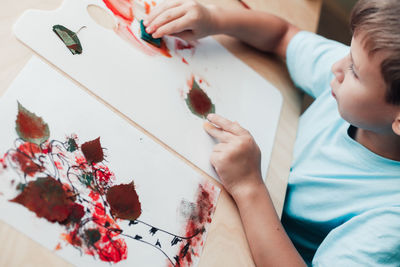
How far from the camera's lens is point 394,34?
0.51 metres

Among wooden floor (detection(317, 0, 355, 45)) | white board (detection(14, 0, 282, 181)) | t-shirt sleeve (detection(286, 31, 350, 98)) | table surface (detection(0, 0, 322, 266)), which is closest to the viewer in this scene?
table surface (detection(0, 0, 322, 266))

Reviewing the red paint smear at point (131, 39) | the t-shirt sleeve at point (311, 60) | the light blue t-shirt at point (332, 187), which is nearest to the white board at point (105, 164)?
the red paint smear at point (131, 39)

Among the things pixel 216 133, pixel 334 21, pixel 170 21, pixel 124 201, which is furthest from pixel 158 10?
pixel 334 21

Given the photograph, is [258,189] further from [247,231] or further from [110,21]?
[110,21]

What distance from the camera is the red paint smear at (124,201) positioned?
1.47ft

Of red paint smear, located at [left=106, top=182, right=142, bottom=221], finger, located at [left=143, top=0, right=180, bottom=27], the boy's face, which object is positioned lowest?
the boy's face

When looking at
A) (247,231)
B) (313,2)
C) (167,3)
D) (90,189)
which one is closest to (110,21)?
(167,3)

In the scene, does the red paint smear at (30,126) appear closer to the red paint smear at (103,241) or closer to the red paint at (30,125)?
the red paint at (30,125)

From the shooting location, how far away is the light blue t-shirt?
22.0 inches

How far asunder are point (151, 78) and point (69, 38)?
13 centimetres

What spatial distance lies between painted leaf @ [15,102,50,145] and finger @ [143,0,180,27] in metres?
0.26

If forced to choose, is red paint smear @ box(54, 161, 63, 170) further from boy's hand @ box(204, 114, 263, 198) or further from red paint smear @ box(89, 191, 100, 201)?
boy's hand @ box(204, 114, 263, 198)

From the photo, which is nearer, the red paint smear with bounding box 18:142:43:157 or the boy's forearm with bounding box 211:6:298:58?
the red paint smear with bounding box 18:142:43:157

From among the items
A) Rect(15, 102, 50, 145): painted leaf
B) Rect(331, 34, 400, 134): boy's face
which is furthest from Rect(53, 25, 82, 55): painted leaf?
Rect(331, 34, 400, 134): boy's face
